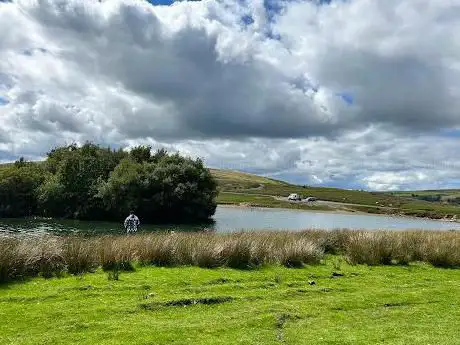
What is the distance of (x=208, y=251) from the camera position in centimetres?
1759

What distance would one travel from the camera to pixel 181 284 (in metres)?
14.0

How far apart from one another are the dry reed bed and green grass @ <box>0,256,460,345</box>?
3.01 feet

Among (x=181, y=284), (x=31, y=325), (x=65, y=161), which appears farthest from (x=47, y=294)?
(x=65, y=161)

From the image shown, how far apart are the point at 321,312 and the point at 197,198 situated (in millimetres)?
65025

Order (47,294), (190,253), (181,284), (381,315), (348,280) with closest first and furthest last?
(381,315)
(47,294)
(181,284)
(348,280)
(190,253)

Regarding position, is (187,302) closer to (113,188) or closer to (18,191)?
(113,188)

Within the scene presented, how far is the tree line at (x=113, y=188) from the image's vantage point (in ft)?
241

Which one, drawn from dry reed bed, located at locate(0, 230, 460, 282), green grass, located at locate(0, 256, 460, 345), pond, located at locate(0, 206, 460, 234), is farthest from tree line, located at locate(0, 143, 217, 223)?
green grass, located at locate(0, 256, 460, 345)

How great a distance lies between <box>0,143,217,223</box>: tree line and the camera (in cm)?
7331

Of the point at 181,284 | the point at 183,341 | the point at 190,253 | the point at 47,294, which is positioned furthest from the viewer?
the point at 190,253

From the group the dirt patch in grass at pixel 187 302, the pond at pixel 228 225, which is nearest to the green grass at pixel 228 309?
the dirt patch in grass at pixel 187 302

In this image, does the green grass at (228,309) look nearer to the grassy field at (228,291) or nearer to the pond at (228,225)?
the grassy field at (228,291)

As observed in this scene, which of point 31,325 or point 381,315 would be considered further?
point 381,315

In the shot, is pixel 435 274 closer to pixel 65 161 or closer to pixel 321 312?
pixel 321 312
